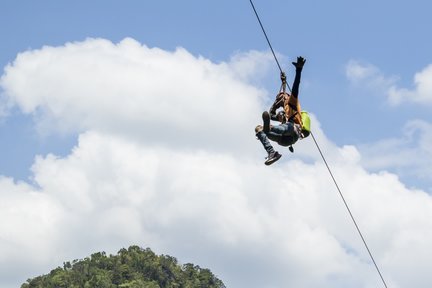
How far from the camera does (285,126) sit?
20.1m

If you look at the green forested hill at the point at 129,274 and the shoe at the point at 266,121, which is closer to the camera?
the shoe at the point at 266,121

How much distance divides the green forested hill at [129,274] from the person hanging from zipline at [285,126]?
14617cm

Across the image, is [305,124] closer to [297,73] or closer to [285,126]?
[285,126]

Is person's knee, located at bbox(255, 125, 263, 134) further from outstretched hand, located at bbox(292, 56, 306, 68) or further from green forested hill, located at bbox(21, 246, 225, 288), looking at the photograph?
green forested hill, located at bbox(21, 246, 225, 288)

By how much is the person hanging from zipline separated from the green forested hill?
146 metres

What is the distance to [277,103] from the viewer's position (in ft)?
68.4

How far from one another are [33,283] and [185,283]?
33118 millimetres

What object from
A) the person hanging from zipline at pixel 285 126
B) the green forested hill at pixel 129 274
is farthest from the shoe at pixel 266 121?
the green forested hill at pixel 129 274

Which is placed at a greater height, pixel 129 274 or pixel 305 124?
pixel 129 274

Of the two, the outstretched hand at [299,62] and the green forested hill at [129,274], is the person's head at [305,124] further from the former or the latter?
the green forested hill at [129,274]

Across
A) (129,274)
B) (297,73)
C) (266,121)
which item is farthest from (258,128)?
(129,274)

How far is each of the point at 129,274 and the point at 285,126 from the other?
508ft

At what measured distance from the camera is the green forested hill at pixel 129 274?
163375 mm

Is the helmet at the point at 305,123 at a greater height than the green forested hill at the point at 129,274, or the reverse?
the green forested hill at the point at 129,274
